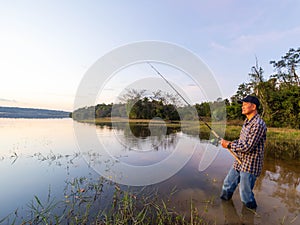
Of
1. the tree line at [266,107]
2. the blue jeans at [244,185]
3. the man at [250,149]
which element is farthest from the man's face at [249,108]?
the tree line at [266,107]

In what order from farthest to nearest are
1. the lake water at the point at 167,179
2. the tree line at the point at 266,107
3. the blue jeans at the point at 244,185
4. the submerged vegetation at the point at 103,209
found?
1. the tree line at the point at 266,107
2. the lake water at the point at 167,179
3. the blue jeans at the point at 244,185
4. the submerged vegetation at the point at 103,209

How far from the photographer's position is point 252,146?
2.78 m

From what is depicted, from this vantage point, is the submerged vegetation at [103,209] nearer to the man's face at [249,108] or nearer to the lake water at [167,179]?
the lake water at [167,179]

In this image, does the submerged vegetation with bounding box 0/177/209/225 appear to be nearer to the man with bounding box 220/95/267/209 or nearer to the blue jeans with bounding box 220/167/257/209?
the blue jeans with bounding box 220/167/257/209

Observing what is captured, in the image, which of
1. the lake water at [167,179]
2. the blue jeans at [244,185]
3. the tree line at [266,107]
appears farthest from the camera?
the tree line at [266,107]

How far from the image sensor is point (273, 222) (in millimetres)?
2742

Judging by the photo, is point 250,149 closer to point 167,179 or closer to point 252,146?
point 252,146

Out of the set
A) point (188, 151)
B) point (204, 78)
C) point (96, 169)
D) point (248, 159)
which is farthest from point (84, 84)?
point (188, 151)

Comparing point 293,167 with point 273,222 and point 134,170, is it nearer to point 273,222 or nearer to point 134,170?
point 273,222

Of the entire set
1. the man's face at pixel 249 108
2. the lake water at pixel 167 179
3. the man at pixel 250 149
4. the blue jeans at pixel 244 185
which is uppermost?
the man's face at pixel 249 108

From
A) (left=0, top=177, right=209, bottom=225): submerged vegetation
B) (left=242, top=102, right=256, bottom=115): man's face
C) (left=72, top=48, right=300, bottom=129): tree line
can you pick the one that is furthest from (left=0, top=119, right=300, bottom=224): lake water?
(left=72, top=48, right=300, bottom=129): tree line

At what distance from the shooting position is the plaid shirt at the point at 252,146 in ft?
9.09

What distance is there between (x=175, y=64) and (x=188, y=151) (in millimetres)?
4322

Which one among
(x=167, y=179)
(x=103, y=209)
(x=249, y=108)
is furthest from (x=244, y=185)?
(x=103, y=209)
